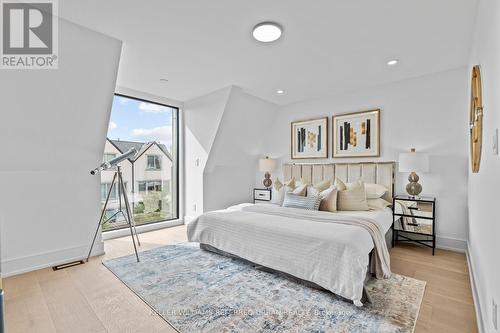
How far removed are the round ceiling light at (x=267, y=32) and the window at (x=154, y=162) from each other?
297 cm

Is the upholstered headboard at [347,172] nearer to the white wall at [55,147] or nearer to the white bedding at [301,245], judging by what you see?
the white bedding at [301,245]

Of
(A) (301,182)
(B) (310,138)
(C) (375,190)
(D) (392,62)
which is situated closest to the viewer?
(D) (392,62)

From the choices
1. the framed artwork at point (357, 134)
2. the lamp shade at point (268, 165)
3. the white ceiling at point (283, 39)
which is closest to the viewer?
the white ceiling at point (283, 39)

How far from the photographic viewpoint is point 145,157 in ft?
14.4

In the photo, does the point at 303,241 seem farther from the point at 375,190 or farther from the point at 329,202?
the point at 375,190

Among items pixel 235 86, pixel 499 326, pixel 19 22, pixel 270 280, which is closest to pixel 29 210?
pixel 19 22

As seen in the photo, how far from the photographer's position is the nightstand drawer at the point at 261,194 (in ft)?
16.4

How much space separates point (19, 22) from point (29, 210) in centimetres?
188

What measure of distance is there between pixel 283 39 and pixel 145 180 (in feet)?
10.9

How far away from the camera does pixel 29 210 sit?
2.65 meters

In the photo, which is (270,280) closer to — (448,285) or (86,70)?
(448,285)

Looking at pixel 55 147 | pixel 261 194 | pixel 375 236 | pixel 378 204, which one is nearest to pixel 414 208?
pixel 378 204

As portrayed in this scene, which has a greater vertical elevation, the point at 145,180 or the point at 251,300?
the point at 145,180

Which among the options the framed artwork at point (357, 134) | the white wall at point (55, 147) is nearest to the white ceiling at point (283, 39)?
the white wall at point (55, 147)
